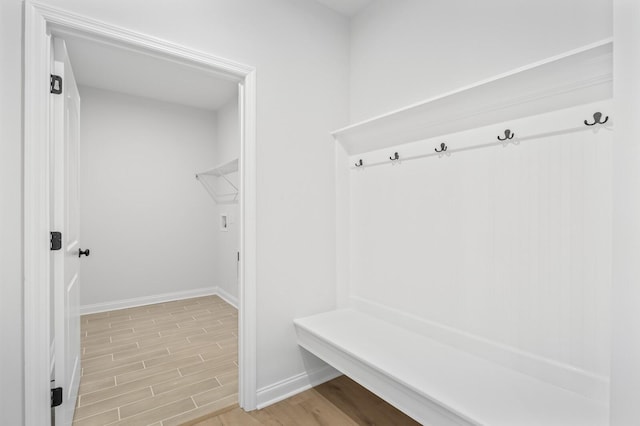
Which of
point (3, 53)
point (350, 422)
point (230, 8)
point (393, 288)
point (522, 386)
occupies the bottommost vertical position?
point (350, 422)

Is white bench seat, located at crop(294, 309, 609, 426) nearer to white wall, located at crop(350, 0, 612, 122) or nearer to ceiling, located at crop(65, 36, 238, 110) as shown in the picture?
white wall, located at crop(350, 0, 612, 122)

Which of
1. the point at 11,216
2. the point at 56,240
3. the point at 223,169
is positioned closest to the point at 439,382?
the point at 56,240

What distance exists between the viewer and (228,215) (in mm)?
4227

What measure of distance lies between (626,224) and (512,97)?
30.6 inches

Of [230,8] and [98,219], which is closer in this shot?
[230,8]

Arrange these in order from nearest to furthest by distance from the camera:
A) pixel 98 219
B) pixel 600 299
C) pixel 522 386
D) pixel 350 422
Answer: pixel 600 299 < pixel 522 386 < pixel 350 422 < pixel 98 219

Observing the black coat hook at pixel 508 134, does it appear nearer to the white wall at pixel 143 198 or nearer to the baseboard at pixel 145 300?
the white wall at pixel 143 198

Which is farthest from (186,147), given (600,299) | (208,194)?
(600,299)

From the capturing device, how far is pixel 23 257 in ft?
4.38

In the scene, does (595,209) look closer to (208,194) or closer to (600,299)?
(600,299)

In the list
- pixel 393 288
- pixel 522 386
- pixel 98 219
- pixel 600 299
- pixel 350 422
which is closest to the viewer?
pixel 600 299

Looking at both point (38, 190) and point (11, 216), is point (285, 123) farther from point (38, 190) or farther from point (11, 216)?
point (11, 216)

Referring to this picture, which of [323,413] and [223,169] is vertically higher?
[223,169]

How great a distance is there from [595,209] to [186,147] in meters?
4.34
